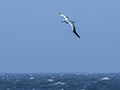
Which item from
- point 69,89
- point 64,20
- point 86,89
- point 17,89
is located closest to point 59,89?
point 69,89

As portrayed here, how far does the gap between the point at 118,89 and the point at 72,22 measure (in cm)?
5647

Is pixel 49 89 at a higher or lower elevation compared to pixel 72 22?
lower

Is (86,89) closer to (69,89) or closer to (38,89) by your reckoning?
(69,89)

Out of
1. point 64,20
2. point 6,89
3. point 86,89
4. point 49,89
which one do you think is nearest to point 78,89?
point 86,89

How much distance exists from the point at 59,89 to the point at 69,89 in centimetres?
257

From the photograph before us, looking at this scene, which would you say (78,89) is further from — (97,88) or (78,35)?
(78,35)

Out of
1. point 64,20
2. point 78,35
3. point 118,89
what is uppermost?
point 64,20

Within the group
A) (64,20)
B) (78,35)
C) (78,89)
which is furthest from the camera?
(78,89)

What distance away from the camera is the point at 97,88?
7344 centimetres

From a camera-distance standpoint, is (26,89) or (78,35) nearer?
(78,35)

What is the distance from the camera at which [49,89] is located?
2876 inches

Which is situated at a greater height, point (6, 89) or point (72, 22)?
point (72, 22)

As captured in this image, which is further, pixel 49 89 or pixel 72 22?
pixel 49 89

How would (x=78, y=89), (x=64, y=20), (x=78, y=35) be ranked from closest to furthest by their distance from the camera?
1. (x=78, y=35)
2. (x=64, y=20)
3. (x=78, y=89)
